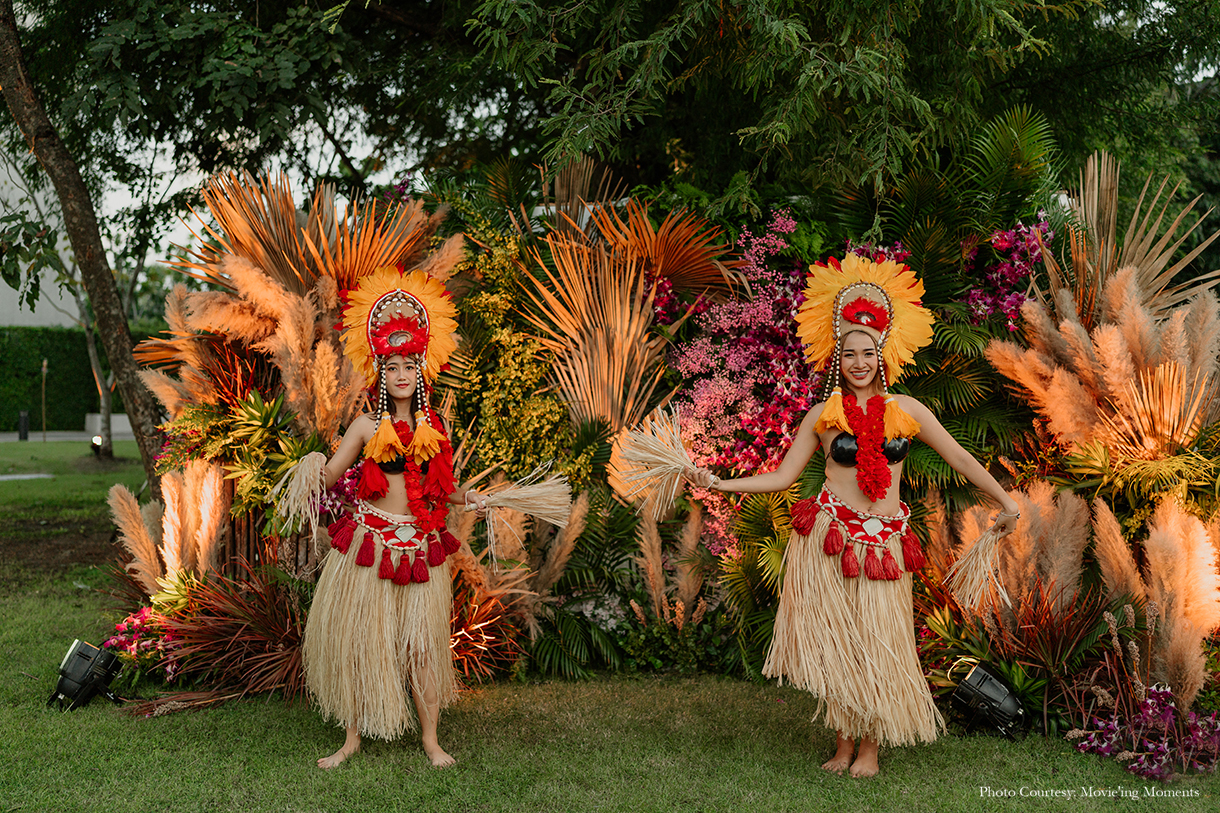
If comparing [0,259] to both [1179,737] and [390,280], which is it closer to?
[390,280]

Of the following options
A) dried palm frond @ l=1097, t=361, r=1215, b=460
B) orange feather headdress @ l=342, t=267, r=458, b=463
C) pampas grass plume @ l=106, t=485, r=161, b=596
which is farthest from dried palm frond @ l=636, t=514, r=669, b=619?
pampas grass plume @ l=106, t=485, r=161, b=596

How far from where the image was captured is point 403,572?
3.51 metres

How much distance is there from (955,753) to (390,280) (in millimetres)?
3001

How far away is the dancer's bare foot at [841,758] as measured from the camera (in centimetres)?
351

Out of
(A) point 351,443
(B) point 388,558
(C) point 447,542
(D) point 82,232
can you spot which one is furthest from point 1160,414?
(D) point 82,232

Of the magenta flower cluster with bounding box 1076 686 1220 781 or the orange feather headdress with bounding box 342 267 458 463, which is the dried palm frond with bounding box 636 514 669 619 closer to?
the orange feather headdress with bounding box 342 267 458 463

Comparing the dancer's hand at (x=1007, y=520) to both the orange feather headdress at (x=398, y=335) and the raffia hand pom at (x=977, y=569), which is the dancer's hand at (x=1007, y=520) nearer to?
the raffia hand pom at (x=977, y=569)

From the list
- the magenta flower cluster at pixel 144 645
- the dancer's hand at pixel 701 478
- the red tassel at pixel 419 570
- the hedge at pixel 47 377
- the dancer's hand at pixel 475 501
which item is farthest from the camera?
the hedge at pixel 47 377

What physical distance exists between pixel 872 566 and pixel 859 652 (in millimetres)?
322

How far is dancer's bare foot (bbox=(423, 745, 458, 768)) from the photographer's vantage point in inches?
138

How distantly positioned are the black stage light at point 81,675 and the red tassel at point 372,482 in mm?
1642

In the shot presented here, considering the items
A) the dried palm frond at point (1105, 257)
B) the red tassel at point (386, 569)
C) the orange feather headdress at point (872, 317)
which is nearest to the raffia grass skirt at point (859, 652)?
the orange feather headdress at point (872, 317)

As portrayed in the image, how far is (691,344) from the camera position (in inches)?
206

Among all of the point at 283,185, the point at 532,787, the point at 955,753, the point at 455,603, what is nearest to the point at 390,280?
the point at 283,185
